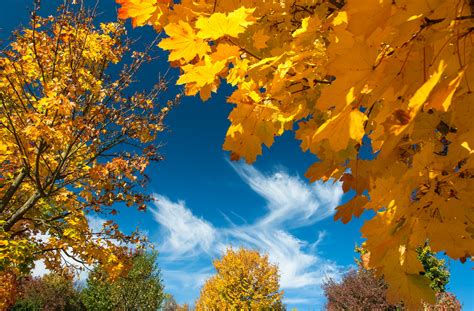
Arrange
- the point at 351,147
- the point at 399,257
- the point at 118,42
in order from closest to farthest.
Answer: the point at 399,257, the point at 351,147, the point at 118,42

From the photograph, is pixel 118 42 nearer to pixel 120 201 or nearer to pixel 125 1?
pixel 120 201

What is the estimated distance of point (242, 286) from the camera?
2595 centimetres

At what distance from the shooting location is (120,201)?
7.46 meters

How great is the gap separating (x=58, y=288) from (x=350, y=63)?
139ft

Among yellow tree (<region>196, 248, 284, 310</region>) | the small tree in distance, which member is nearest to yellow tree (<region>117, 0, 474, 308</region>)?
yellow tree (<region>196, 248, 284, 310</region>)

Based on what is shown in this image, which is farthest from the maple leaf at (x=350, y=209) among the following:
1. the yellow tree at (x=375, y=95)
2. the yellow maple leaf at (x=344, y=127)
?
the yellow maple leaf at (x=344, y=127)

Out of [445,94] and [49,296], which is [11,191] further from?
[49,296]

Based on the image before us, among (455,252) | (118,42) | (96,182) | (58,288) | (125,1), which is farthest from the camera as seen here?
(58,288)

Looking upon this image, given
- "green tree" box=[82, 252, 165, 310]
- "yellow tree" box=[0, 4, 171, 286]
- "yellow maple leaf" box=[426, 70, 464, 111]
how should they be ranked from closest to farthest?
"yellow maple leaf" box=[426, 70, 464, 111] < "yellow tree" box=[0, 4, 171, 286] < "green tree" box=[82, 252, 165, 310]

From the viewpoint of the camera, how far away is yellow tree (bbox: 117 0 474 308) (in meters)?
0.85

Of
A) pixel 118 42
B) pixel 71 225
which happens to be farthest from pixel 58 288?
pixel 118 42

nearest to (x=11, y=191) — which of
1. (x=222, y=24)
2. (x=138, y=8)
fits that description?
(x=138, y=8)

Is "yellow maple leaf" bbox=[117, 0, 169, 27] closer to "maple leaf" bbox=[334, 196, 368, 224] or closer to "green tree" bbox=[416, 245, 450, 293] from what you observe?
"maple leaf" bbox=[334, 196, 368, 224]

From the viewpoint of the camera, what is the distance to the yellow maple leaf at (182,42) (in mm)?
1316
